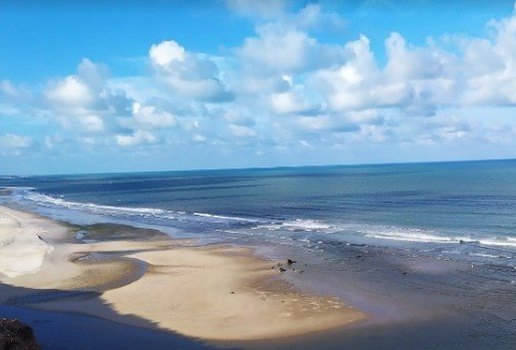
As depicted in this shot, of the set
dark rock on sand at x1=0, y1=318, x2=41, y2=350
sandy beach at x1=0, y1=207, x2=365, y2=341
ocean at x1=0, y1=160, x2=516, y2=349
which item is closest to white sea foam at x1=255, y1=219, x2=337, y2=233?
ocean at x1=0, y1=160, x2=516, y2=349

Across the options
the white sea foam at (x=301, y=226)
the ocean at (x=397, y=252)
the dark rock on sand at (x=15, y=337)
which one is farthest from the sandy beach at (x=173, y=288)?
the white sea foam at (x=301, y=226)

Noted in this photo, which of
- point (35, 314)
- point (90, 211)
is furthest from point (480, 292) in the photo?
point (90, 211)

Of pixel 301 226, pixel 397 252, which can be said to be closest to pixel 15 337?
pixel 397 252

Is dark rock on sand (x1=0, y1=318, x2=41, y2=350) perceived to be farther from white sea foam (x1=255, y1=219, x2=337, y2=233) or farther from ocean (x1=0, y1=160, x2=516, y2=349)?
white sea foam (x1=255, y1=219, x2=337, y2=233)

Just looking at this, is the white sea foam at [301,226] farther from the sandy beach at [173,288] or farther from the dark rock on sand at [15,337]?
the dark rock on sand at [15,337]

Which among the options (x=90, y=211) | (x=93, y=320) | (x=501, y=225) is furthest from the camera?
(x=90, y=211)

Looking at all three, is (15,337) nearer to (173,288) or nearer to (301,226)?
(173,288)

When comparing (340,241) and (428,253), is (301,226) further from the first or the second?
(428,253)
